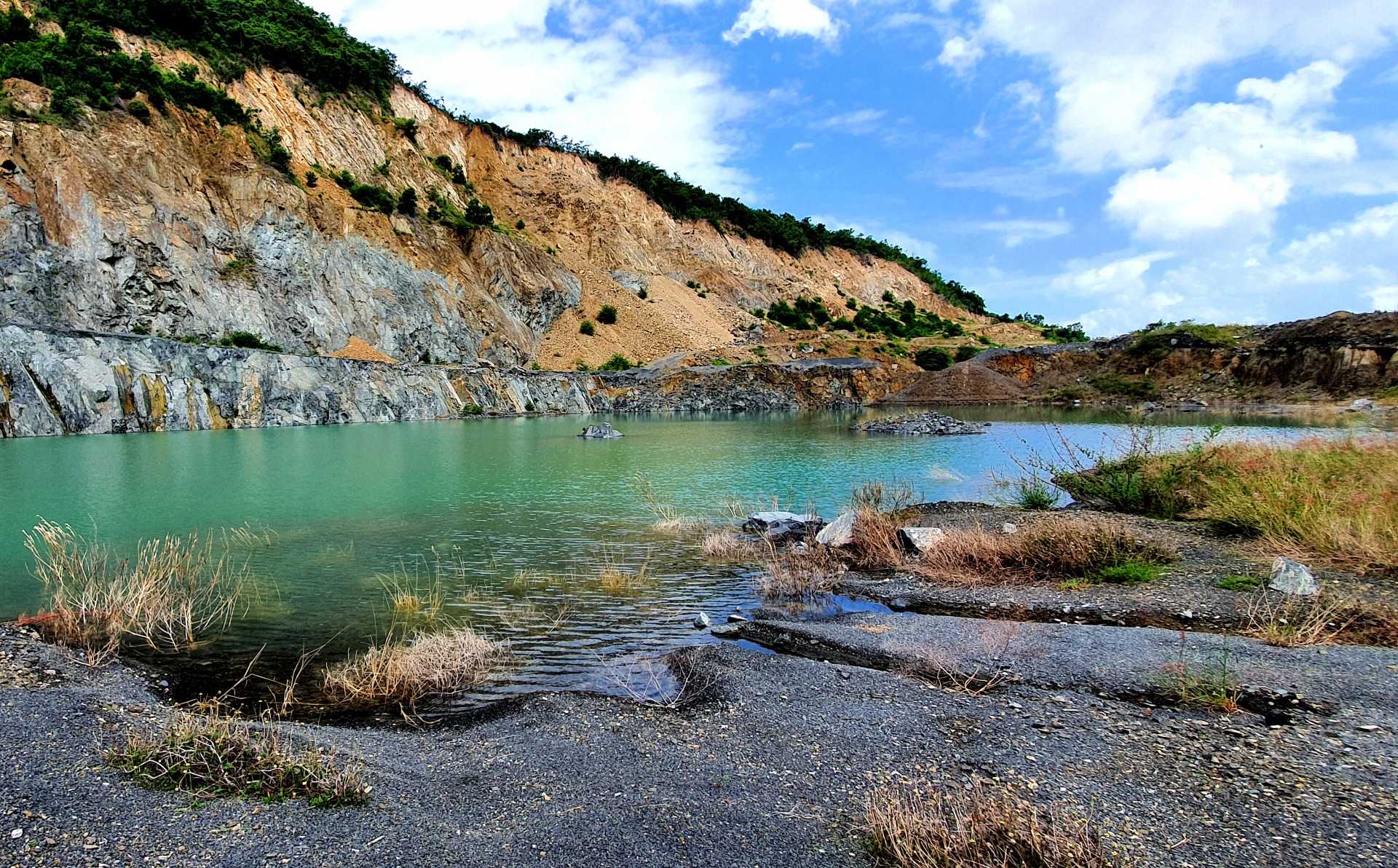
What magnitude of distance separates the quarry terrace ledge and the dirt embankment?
859 centimetres

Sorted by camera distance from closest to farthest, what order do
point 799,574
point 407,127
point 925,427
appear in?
point 799,574
point 925,427
point 407,127

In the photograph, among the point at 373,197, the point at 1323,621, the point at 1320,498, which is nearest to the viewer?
the point at 1323,621

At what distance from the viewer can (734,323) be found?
8656 cm

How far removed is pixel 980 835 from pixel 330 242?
58874 millimetres

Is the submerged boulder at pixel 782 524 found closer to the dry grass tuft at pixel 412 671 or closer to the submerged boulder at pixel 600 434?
the dry grass tuft at pixel 412 671

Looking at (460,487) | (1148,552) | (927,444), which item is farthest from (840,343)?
(1148,552)

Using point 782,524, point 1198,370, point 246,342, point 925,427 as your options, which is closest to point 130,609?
point 782,524

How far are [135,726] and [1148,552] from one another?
1077 cm

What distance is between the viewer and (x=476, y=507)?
54.2 ft

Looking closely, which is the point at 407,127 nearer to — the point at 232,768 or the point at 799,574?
the point at 799,574

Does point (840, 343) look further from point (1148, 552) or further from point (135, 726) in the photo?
point (135, 726)

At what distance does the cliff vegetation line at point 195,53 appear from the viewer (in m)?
44.1

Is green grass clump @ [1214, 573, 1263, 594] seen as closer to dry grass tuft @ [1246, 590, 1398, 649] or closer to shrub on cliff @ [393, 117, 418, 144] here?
dry grass tuft @ [1246, 590, 1398, 649]

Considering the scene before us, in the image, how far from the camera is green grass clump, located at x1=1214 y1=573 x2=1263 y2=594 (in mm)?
7641
